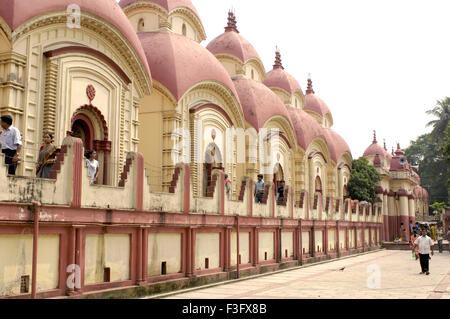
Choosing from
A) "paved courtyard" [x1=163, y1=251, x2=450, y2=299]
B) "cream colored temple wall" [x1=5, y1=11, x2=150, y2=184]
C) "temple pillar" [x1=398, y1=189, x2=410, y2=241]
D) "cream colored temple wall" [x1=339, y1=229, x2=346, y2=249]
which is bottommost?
"paved courtyard" [x1=163, y1=251, x2=450, y2=299]

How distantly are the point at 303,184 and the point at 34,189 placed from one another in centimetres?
2393

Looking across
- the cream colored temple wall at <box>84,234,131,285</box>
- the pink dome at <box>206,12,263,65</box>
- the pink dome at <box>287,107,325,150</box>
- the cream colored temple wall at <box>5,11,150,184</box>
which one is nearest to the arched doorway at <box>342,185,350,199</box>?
the pink dome at <box>287,107,325,150</box>

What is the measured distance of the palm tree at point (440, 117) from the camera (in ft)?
195

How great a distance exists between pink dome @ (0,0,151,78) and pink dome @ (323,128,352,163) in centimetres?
2405

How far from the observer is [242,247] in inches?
713

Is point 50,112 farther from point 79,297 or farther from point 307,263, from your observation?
point 307,263

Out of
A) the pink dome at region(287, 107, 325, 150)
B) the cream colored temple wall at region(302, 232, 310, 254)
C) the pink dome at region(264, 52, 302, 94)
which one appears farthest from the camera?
the pink dome at region(264, 52, 302, 94)

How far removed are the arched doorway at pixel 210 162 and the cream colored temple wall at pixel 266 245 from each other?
10.1 feet

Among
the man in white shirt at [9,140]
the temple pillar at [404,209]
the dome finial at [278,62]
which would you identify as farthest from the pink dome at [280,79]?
the man in white shirt at [9,140]

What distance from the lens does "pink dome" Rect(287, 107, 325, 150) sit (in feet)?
108

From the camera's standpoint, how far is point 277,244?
68.5ft

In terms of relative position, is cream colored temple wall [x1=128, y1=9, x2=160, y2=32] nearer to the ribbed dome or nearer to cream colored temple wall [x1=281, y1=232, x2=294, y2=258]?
cream colored temple wall [x1=281, y1=232, x2=294, y2=258]

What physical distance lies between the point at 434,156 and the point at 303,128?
4132 cm

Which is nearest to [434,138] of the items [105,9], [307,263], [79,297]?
[307,263]
